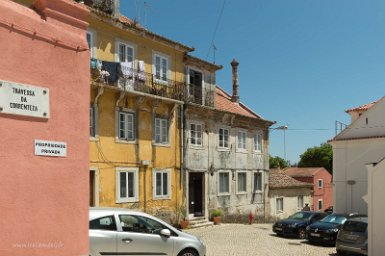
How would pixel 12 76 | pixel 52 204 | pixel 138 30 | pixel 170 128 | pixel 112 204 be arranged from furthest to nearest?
pixel 170 128 < pixel 138 30 < pixel 112 204 < pixel 52 204 < pixel 12 76

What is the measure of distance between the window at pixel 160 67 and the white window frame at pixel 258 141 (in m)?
10.3

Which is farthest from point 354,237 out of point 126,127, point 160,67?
point 160,67

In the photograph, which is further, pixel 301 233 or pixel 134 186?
pixel 301 233

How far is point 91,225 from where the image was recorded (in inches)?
384

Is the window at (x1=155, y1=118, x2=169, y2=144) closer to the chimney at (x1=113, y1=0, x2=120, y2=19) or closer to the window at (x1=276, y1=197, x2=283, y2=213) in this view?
the chimney at (x1=113, y1=0, x2=120, y2=19)

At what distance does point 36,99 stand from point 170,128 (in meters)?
18.7

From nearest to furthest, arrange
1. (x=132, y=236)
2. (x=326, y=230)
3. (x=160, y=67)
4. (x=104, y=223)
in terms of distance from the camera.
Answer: (x=104, y=223) < (x=132, y=236) < (x=326, y=230) < (x=160, y=67)

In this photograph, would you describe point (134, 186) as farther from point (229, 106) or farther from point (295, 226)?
point (229, 106)

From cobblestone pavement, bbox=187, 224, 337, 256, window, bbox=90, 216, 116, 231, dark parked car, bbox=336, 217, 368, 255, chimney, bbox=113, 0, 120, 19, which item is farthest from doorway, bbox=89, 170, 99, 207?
dark parked car, bbox=336, 217, 368, 255

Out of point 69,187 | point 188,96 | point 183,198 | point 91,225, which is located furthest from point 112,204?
point 69,187

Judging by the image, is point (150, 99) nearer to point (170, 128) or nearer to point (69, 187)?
point (170, 128)

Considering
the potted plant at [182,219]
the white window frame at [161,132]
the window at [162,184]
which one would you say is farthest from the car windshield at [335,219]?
the white window frame at [161,132]

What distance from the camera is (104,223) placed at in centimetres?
995

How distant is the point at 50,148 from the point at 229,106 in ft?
83.7
